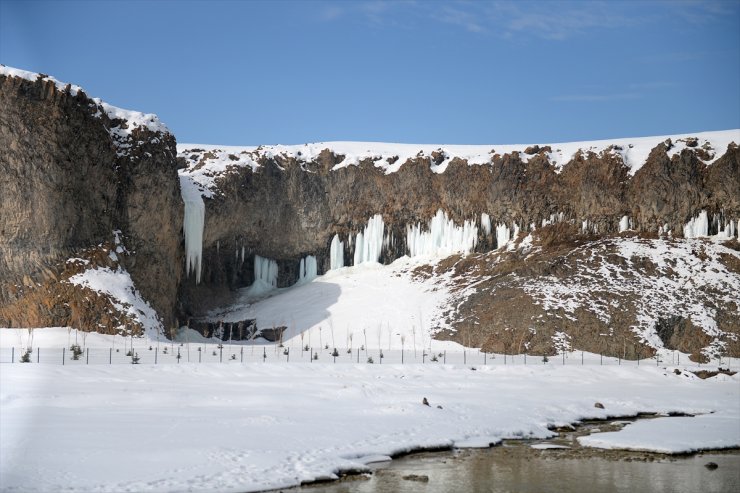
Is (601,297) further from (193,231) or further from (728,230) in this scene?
(193,231)

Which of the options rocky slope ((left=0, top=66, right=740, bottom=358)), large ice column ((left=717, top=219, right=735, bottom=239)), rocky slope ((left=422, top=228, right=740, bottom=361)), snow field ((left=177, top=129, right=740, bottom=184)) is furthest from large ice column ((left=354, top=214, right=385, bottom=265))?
large ice column ((left=717, top=219, right=735, bottom=239))

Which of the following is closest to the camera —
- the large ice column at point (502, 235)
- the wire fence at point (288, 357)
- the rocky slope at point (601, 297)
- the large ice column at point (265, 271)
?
the wire fence at point (288, 357)

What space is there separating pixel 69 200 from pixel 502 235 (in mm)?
36571

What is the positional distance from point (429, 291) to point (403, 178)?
49.6 feet

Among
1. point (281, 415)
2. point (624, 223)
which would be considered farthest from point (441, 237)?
point (281, 415)

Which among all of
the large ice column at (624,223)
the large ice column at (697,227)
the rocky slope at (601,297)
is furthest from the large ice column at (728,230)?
the large ice column at (624,223)

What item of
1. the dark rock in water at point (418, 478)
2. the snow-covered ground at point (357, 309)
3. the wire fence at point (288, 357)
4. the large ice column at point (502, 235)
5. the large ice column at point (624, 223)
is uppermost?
the large ice column at point (624, 223)

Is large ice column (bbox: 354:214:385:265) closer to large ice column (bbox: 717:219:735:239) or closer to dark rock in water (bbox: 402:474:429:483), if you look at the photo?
large ice column (bbox: 717:219:735:239)

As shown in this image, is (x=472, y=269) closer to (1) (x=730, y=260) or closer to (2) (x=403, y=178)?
(2) (x=403, y=178)

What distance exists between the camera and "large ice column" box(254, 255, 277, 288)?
8250 cm

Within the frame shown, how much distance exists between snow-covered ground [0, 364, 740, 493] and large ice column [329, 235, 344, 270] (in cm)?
3519

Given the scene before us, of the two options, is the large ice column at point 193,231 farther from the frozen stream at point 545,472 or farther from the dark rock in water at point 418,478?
the dark rock in water at point 418,478

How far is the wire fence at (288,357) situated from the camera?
4543cm

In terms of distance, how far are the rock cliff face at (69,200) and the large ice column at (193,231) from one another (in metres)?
3.22
